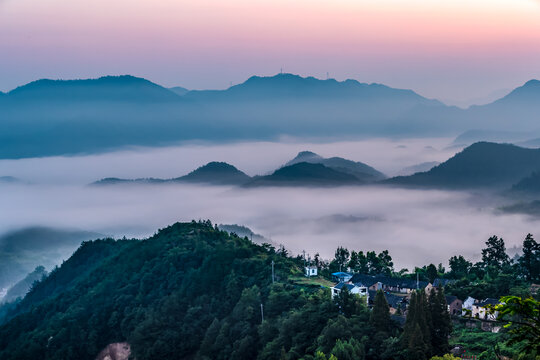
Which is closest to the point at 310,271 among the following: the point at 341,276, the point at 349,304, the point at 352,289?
the point at 341,276

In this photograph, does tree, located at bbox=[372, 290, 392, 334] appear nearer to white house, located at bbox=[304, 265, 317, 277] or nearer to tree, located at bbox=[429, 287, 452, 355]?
tree, located at bbox=[429, 287, 452, 355]

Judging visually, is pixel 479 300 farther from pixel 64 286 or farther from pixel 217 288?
pixel 64 286

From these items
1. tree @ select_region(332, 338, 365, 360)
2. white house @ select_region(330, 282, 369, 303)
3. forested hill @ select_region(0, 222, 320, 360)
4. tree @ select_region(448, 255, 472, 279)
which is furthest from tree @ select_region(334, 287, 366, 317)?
tree @ select_region(448, 255, 472, 279)

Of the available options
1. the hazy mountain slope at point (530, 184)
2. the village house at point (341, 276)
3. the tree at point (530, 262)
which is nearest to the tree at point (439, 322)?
the village house at point (341, 276)

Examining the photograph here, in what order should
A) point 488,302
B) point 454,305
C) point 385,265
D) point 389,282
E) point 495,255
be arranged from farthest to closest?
1. point 495,255
2. point 385,265
3. point 389,282
4. point 454,305
5. point 488,302

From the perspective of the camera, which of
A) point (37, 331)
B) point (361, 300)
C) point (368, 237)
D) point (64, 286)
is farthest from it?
point (368, 237)

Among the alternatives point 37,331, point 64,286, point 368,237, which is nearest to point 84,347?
point 37,331

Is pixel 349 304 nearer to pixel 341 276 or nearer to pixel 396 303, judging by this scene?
pixel 396 303
